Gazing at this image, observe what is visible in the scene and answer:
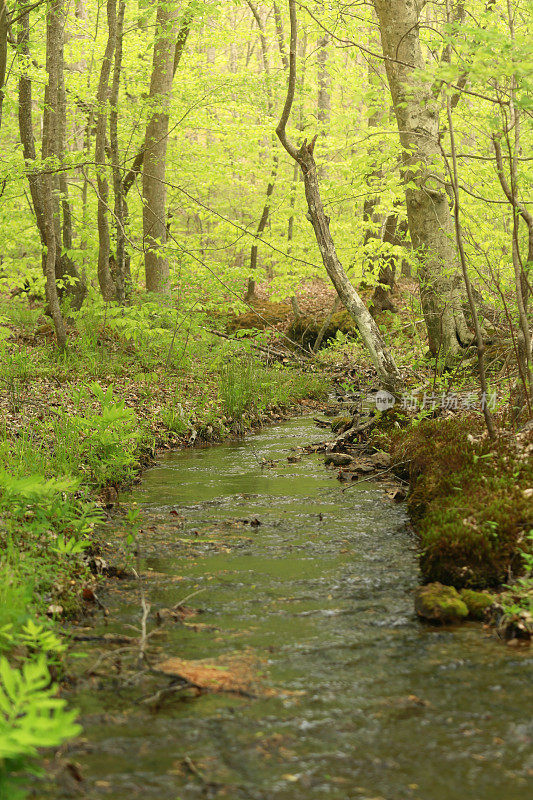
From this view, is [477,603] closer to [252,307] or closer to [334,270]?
[334,270]

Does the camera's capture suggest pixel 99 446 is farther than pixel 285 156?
No

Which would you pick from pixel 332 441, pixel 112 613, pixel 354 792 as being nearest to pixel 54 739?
pixel 354 792

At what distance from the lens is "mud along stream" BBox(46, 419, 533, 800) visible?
93.0 inches

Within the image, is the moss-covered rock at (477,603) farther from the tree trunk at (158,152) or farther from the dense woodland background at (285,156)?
the tree trunk at (158,152)

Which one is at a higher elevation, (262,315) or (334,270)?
(334,270)

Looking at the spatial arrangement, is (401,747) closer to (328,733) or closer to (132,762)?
(328,733)

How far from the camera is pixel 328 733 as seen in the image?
104 inches

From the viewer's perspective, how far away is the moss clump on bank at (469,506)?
4.11 m

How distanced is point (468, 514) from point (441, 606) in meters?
0.98

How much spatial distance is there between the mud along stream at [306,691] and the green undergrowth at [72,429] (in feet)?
1.16

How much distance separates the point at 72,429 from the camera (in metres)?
7.00

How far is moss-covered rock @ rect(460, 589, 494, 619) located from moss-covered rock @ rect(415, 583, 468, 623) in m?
0.04


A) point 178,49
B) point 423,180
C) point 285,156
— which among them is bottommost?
point 423,180

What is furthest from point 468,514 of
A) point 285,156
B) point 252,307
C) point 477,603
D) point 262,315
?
point 285,156
